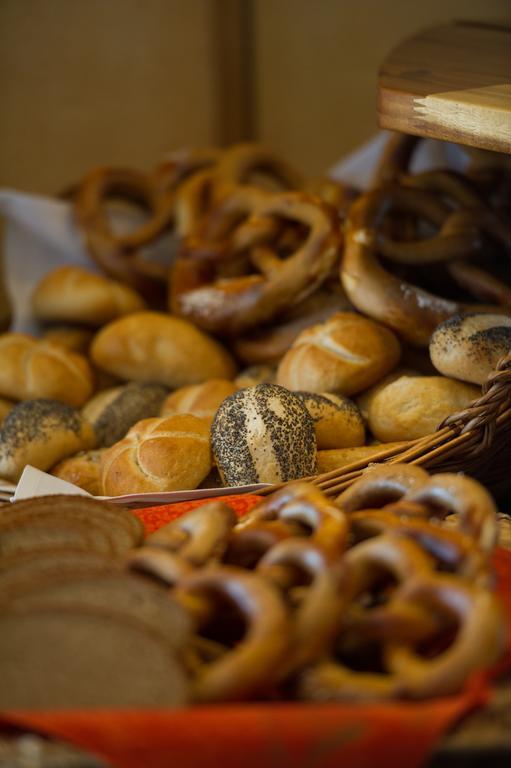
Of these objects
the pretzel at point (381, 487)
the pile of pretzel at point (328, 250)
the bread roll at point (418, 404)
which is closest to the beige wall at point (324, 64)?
the pile of pretzel at point (328, 250)

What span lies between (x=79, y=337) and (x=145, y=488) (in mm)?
1023

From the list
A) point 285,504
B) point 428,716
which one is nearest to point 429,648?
point 428,716

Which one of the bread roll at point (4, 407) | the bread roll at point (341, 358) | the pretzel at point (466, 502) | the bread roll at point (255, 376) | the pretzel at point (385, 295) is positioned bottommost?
the bread roll at point (4, 407)

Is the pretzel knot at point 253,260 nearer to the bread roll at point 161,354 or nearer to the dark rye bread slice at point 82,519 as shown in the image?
the bread roll at point 161,354

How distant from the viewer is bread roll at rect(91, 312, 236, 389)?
7.73 ft

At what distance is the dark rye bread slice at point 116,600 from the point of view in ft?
3.22

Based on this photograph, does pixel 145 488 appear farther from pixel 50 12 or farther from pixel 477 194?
pixel 50 12

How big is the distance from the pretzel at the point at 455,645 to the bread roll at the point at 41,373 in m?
1.52

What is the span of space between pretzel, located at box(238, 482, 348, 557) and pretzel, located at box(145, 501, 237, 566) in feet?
0.18

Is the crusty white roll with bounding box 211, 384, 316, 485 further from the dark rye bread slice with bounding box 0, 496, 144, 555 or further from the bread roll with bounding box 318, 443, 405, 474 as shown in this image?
the dark rye bread slice with bounding box 0, 496, 144, 555

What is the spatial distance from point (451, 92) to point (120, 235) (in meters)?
1.49

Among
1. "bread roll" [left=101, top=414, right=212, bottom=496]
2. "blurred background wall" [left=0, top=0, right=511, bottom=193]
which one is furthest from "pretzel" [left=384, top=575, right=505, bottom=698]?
"blurred background wall" [left=0, top=0, right=511, bottom=193]

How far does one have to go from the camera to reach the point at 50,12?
10.6 ft

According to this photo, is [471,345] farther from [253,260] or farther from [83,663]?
[83,663]
